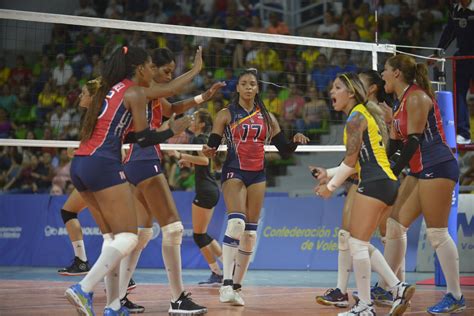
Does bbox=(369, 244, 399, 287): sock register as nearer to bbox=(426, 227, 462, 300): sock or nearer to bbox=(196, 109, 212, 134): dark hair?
bbox=(426, 227, 462, 300): sock

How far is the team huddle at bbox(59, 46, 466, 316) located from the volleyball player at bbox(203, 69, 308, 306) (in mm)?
11


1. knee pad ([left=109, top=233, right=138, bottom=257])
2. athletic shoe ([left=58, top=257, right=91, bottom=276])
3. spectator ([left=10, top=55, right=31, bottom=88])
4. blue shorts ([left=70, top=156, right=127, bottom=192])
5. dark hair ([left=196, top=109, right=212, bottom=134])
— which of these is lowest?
athletic shoe ([left=58, top=257, right=91, bottom=276])

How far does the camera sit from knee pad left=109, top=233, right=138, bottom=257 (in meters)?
6.27

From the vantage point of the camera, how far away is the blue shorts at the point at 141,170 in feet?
24.5

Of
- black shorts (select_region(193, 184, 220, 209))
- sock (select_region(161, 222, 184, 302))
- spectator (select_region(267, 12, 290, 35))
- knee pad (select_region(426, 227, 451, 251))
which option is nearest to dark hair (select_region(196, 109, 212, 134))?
black shorts (select_region(193, 184, 220, 209))

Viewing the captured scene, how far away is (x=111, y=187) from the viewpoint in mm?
6285

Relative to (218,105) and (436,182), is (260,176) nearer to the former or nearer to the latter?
(436,182)

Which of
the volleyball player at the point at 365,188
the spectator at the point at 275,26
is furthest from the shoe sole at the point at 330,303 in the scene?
the spectator at the point at 275,26

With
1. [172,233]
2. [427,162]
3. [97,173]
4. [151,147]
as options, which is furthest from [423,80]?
[97,173]

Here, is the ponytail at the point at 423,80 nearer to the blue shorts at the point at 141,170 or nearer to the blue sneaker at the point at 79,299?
the blue shorts at the point at 141,170

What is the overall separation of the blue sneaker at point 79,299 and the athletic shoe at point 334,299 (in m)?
2.78

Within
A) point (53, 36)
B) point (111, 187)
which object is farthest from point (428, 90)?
point (53, 36)

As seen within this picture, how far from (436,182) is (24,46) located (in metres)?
14.2

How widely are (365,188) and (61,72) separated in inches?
463
